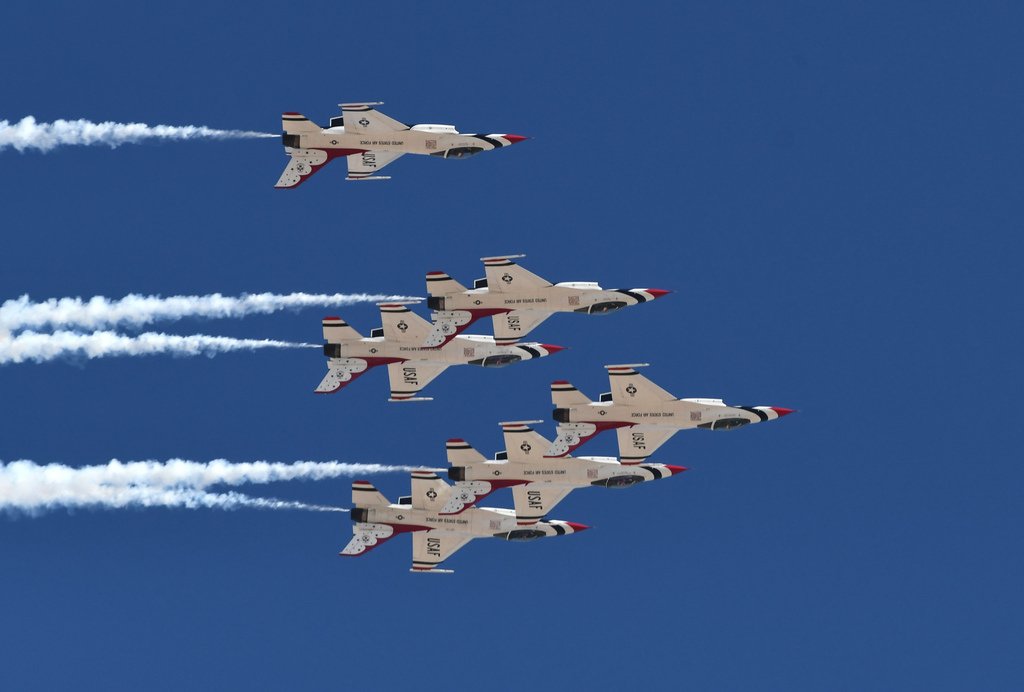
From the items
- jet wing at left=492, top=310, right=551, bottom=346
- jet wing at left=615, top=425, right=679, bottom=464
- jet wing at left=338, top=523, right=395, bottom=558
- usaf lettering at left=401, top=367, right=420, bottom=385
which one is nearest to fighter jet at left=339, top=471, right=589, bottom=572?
jet wing at left=338, top=523, right=395, bottom=558

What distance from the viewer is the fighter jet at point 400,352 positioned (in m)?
69.9

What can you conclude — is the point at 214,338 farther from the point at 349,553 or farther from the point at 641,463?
the point at 641,463

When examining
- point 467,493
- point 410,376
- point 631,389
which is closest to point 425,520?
point 467,493

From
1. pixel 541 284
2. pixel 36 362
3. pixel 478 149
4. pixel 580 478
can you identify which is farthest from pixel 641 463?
pixel 36 362

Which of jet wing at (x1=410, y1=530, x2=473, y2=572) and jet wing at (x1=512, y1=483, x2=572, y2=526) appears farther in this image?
jet wing at (x1=410, y1=530, x2=473, y2=572)

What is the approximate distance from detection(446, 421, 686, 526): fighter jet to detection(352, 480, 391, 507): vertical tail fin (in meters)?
2.57

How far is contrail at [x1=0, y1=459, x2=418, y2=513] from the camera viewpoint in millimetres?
67562

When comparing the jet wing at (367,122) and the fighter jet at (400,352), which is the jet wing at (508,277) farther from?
the jet wing at (367,122)

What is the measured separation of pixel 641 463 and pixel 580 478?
6.74ft

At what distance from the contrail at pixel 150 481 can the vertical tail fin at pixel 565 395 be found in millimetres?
5571

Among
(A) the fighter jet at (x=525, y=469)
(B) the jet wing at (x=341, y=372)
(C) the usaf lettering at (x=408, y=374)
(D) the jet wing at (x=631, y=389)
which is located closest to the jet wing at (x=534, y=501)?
(A) the fighter jet at (x=525, y=469)

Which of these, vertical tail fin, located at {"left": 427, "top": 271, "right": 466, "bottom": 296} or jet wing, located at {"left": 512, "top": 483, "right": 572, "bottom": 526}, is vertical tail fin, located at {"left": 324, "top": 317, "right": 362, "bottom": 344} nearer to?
vertical tail fin, located at {"left": 427, "top": 271, "right": 466, "bottom": 296}

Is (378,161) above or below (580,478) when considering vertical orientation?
above

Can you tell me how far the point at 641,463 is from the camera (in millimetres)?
70188
